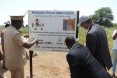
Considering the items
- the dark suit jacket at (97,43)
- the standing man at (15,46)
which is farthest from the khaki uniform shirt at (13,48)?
the dark suit jacket at (97,43)

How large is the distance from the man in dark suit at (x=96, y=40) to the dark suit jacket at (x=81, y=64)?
1.08 m

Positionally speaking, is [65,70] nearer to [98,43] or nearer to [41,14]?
[41,14]

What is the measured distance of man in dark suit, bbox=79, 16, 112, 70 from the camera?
5691 millimetres

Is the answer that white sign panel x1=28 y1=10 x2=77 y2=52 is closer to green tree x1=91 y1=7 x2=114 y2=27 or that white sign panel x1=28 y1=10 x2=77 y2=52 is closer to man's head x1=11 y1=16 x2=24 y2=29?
man's head x1=11 y1=16 x2=24 y2=29

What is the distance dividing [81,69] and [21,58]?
Answer: 2.21 metres

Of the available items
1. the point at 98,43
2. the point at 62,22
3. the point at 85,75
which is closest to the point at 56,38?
the point at 62,22

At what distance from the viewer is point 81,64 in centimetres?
450

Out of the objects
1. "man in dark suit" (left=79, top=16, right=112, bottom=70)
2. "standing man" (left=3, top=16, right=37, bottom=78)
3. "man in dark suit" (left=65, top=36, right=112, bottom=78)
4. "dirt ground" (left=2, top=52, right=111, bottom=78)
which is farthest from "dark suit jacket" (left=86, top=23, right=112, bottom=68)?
"dirt ground" (left=2, top=52, right=111, bottom=78)

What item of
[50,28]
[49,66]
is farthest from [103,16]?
[50,28]

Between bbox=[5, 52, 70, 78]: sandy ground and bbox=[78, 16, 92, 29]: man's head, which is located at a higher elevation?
bbox=[78, 16, 92, 29]: man's head

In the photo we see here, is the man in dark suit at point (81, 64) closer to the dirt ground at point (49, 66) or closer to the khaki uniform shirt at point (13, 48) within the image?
the khaki uniform shirt at point (13, 48)

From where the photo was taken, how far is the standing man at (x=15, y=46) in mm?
6258

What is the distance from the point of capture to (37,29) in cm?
736

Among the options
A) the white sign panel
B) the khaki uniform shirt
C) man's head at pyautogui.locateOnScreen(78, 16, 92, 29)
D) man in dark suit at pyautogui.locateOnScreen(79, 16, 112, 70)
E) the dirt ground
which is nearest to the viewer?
man in dark suit at pyautogui.locateOnScreen(79, 16, 112, 70)
